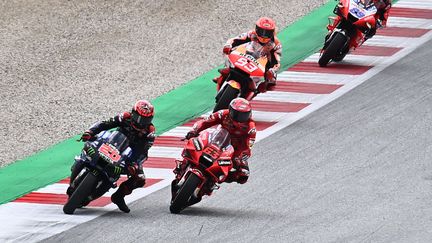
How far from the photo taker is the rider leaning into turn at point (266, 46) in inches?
927

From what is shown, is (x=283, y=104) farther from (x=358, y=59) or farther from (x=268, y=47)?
(x=358, y=59)

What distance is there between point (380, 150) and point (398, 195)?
2284 millimetres

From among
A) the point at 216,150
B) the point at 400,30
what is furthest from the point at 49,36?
the point at 216,150

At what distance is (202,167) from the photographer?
62.7ft

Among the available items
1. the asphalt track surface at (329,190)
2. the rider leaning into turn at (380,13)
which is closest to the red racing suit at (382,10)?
the rider leaning into turn at (380,13)

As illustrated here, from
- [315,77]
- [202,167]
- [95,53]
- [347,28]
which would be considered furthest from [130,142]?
[347,28]

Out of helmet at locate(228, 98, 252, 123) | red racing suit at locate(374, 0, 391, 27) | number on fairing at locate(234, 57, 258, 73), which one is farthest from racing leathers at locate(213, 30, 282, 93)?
helmet at locate(228, 98, 252, 123)

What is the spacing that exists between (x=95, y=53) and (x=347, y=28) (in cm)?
502

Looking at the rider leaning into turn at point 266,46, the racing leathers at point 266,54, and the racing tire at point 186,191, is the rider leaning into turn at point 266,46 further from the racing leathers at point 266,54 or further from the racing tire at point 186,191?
the racing tire at point 186,191

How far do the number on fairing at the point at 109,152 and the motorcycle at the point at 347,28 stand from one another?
8.11m

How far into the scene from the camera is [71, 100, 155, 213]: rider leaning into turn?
19.2 meters

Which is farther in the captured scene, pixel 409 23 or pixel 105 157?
Answer: pixel 409 23

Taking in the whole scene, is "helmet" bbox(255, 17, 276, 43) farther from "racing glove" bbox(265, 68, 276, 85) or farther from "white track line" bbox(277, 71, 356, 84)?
"white track line" bbox(277, 71, 356, 84)

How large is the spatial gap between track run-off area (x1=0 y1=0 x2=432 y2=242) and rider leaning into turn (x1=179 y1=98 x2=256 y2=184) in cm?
167
